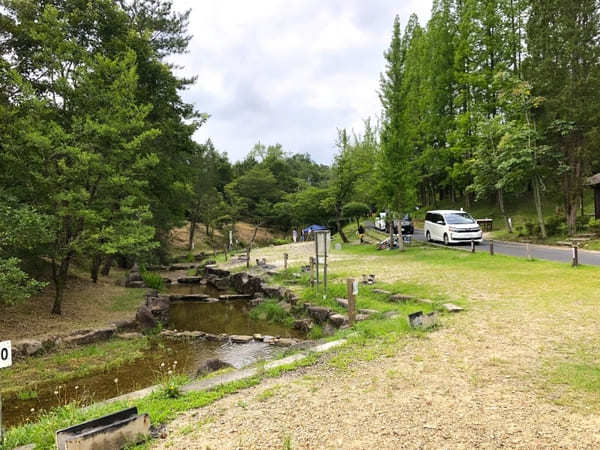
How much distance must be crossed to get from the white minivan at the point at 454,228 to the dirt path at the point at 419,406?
12402mm

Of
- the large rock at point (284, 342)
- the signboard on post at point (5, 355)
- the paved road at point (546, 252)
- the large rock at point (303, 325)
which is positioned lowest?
the large rock at point (284, 342)

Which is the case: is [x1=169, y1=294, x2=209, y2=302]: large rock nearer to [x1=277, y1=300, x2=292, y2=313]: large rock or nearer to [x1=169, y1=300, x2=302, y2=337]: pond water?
[x1=169, y1=300, x2=302, y2=337]: pond water

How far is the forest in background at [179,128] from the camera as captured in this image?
873 centimetres

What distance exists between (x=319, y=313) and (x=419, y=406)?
236 inches

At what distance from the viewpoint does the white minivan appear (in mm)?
17266

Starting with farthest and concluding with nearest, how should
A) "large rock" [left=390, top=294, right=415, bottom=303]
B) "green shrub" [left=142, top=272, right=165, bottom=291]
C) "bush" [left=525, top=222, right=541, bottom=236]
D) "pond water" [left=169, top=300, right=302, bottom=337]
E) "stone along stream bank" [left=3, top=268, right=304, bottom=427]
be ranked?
"bush" [left=525, top=222, right=541, bottom=236]
"green shrub" [left=142, top=272, right=165, bottom=291]
"pond water" [left=169, top=300, right=302, bottom=337]
"large rock" [left=390, top=294, right=415, bottom=303]
"stone along stream bank" [left=3, top=268, right=304, bottom=427]

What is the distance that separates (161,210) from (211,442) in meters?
14.1

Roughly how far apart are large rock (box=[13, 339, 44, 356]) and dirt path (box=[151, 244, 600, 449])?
18.7ft

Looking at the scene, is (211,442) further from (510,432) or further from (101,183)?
(101,183)

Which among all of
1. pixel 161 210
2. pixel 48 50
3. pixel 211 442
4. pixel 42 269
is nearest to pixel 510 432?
pixel 211 442

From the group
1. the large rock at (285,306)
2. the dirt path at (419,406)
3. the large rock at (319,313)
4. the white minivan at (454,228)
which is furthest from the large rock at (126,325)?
the white minivan at (454,228)

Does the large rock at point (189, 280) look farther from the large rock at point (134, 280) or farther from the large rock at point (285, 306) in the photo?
the large rock at point (285, 306)

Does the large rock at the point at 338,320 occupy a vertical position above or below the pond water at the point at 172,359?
above

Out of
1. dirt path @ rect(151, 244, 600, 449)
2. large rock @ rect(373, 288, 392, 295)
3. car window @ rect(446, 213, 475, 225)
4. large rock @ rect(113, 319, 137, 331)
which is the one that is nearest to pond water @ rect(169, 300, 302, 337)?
large rock @ rect(113, 319, 137, 331)
